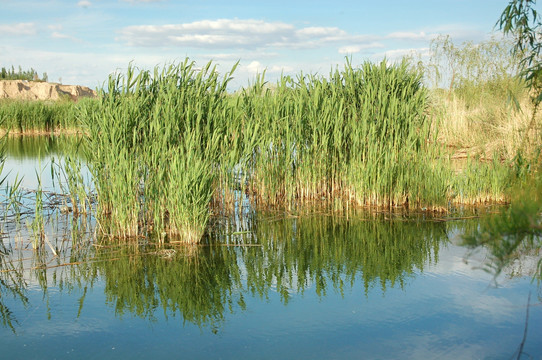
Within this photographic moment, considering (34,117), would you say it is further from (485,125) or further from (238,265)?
(238,265)

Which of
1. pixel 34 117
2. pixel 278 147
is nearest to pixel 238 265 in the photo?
pixel 278 147

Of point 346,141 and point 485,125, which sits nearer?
point 346,141

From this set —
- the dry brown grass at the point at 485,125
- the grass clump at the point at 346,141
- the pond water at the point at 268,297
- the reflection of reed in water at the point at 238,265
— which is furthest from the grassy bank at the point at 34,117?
the reflection of reed in water at the point at 238,265

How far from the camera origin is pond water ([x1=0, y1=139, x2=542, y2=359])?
4.21 meters

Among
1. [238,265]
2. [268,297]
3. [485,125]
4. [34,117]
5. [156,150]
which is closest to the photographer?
[268,297]

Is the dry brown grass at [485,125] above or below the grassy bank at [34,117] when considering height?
below

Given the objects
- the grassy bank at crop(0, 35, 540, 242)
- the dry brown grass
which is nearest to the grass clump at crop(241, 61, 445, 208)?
the grassy bank at crop(0, 35, 540, 242)

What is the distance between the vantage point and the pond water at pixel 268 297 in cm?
421

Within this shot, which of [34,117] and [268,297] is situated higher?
[34,117]

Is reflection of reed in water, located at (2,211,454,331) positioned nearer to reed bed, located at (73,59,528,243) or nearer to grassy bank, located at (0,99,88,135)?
reed bed, located at (73,59,528,243)

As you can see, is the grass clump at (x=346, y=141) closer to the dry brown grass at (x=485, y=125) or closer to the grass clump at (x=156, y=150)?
the grass clump at (x=156, y=150)

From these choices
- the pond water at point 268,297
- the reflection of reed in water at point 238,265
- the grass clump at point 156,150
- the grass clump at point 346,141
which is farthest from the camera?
the grass clump at point 346,141

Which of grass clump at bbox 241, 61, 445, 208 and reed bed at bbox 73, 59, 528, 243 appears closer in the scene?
reed bed at bbox 73, 59, 528, 243

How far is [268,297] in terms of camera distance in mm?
5270
